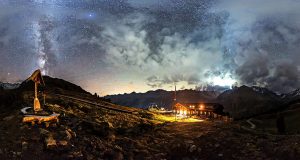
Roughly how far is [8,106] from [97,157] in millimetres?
20922

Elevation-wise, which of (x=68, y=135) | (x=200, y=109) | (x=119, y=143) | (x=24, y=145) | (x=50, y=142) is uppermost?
(x=200, y=109)

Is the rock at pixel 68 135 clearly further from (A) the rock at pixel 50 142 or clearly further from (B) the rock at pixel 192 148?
(B) the rock at pixel 192 148

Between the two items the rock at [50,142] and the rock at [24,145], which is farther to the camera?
the rock at [50,142]

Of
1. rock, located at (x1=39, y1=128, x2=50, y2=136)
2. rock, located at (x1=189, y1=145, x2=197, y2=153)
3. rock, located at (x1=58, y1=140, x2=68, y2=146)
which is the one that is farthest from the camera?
rock, located at (x1=189, y1=145, x2=197, y2=153)

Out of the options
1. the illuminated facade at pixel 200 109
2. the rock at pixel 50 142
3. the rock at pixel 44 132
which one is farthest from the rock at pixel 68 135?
the illuminated facade at pixel 200 109

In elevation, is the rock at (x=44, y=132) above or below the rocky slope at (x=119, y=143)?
above

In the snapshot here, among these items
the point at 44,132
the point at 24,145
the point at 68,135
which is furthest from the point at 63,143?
the point at 24,145

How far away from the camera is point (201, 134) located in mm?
44188

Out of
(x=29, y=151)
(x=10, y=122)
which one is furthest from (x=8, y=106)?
(x=29, y=151)

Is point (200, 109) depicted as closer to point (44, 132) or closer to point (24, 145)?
point (44, 132)

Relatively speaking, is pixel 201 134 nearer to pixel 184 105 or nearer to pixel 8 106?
pixel 8 106

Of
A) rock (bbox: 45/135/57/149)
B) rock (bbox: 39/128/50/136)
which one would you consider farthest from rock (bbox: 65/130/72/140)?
rock (bbox: 45/135/57/149)

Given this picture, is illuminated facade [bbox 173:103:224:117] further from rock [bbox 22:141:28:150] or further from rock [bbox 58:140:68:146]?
rock [bbox 22:141:28:150]

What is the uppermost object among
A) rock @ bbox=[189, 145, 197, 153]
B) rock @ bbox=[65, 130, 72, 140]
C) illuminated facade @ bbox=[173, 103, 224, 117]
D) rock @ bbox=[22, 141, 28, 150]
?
illuminated facade @ bbox=[173, 103, 224, 117]
